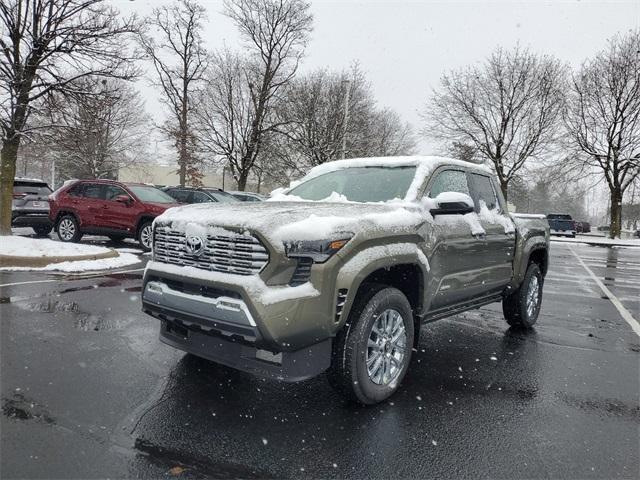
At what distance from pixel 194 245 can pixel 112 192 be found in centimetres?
1047

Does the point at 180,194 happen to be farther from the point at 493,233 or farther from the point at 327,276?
the point at 327,276

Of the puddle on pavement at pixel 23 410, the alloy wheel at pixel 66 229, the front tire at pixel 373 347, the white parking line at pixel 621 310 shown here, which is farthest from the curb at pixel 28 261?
the white parking line at pixel 621 310

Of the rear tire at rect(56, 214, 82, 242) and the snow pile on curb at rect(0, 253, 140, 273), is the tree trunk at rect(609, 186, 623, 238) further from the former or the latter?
the rear tire at rect(56, 214, 82, 242)

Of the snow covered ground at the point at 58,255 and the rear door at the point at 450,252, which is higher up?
the rear door at the point at 450,252

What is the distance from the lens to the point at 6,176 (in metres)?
9.88

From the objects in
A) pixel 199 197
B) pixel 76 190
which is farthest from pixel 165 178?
pixel 76 190

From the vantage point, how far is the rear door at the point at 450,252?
13.1 ft

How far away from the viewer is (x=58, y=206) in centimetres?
1270

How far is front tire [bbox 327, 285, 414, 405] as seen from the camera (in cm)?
324

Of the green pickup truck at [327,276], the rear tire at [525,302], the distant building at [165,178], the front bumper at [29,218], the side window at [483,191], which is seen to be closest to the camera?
the green pickup truck at [327,276]

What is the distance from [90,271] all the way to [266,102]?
2196 centimetres

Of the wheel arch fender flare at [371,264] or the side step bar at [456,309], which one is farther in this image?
the side step bar at [456,309]

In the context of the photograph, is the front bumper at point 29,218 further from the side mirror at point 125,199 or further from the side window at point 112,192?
the side mirror at point 125,199

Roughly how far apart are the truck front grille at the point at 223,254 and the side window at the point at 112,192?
9933mm
